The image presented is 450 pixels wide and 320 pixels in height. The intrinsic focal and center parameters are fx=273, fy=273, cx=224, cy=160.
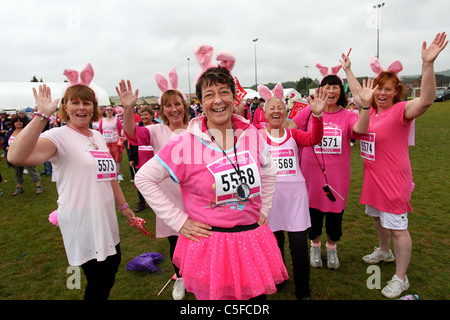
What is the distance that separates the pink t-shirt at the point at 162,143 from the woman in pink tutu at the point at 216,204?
885 mm

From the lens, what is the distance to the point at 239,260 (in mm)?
1938

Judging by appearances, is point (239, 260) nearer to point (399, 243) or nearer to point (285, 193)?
point (285, 193)

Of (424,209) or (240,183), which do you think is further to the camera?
(424,209)

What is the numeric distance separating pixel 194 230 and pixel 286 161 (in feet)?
4.73

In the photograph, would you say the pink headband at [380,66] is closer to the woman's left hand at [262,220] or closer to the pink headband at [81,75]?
the woman's left hand at [262,220]

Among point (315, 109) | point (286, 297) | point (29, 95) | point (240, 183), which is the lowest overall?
point (286, 297)

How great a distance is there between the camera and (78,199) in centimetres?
226

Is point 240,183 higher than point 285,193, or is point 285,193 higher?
point 240,183

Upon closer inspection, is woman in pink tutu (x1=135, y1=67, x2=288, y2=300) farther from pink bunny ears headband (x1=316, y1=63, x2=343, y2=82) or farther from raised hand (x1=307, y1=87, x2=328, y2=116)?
pink bunny ears headband (x1=316, y1=63, x2=343, y2=82)

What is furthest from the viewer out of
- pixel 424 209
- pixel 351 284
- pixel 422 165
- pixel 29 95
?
pixel 29 95

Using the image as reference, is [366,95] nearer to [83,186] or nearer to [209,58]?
[209,58]

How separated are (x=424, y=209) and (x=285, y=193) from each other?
159 inches
